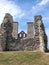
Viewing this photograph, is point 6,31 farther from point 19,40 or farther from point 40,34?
point 40,34

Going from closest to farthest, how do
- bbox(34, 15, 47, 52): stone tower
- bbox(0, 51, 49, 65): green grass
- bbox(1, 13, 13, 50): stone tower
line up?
bbox(0, 51, 49, 65): green grass, bbox(34, 15, 47, 52): stone tower, bbox(1, 13, 13, 50): stone tower

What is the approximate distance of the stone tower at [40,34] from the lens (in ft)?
102

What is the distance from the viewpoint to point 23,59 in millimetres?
24281

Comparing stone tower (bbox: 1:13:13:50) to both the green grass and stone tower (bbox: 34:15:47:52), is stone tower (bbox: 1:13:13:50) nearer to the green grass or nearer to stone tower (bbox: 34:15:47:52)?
stone tower (bbox: 34:15:47:52)

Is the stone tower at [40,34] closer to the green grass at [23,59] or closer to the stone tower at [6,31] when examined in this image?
the stone tower at [6,31]

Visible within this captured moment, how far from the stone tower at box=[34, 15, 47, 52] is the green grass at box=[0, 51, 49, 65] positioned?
196 inches

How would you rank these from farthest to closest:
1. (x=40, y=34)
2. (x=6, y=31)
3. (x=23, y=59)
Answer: (x=6, y=31) < (x=40, y=34) < (x=23, y=59)

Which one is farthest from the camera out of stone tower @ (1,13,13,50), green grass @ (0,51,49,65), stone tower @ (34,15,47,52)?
stone tower @ (1,13,13,50)

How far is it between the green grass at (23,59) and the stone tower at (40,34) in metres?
4.97

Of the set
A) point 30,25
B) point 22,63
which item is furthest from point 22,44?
point 30,25

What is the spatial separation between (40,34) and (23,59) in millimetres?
8741

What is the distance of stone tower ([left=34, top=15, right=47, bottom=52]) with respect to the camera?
102 feet

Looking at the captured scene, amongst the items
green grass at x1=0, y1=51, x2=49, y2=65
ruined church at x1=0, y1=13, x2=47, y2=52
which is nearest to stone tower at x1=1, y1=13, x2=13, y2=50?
ruined church at x1=0, y1=13, x2=47, y2=52

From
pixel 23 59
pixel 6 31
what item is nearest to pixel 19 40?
pixel 6 31
